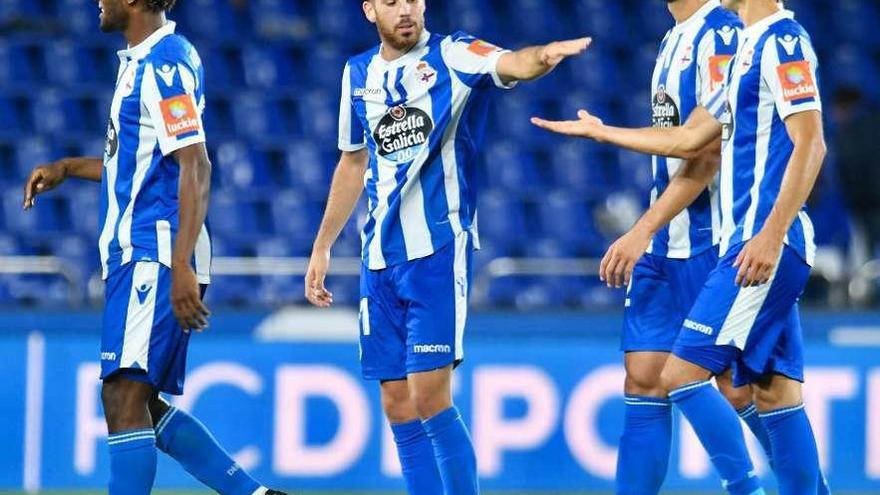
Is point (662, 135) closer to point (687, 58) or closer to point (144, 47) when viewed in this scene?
point (687, 58)

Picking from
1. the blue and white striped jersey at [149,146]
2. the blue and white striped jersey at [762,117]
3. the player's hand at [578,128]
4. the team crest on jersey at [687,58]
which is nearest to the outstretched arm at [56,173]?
the blue and white striped jersey at [149,146]

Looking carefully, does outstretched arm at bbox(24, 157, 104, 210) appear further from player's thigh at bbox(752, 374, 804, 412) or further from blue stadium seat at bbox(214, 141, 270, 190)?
blue stadium seat at bbox(214, 141, 270, 190)

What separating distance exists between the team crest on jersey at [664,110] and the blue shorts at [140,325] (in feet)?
5.59

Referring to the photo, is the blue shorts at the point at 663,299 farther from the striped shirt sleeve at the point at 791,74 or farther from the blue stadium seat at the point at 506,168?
the blue stadium seat at the point at 506,168

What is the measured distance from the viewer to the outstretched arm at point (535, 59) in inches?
186

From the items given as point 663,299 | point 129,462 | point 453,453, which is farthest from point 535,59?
point 129,462

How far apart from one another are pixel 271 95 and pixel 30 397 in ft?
12.9

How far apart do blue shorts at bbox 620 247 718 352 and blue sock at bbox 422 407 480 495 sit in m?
0.68

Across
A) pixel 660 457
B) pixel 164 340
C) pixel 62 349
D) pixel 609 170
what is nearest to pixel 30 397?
pixel 62 349

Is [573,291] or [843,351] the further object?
[573,291]

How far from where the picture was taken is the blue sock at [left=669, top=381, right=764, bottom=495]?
5.25 m

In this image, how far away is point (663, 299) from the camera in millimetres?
5598

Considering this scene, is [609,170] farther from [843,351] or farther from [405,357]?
[405,357]

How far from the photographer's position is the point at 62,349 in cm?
784
